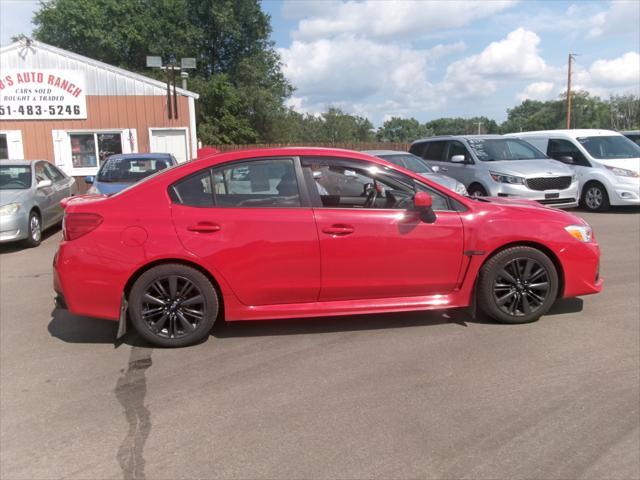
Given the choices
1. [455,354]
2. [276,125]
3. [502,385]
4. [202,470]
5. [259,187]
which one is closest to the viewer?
[202,470]

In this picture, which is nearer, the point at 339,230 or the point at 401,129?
the point at 339,230

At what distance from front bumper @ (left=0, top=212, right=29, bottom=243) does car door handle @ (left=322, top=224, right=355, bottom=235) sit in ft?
21.5

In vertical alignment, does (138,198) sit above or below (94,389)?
above

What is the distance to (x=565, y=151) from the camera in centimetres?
1380

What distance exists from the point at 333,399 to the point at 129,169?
8.56m

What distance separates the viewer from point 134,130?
19.6 meters

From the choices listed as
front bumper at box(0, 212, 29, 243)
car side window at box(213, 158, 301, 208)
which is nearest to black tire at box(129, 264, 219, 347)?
car side window at box(213, 158, 301, 208)

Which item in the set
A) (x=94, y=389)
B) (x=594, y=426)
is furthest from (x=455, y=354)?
(x=94, y=389)

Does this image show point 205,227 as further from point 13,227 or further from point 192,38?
point 192,38

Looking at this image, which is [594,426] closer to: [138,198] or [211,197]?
[211,197]

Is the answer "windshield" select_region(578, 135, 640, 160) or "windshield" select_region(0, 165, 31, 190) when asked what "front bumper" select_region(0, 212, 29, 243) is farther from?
"windshield" select_region(578, 135, 640, 160)

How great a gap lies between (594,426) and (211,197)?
3.12 meters

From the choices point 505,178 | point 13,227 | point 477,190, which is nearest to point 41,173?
point 13,227

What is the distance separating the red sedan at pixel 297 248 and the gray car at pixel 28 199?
5.19 metres
